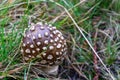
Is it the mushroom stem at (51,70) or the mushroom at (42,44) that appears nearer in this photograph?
the mushroom at (42,44)

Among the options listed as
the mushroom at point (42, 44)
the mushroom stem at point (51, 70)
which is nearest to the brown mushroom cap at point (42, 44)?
the mushroom at point (42, 44)

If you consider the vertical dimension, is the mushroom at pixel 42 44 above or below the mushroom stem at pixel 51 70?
above

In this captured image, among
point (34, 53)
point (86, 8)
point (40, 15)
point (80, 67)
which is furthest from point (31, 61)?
point (86, 8)

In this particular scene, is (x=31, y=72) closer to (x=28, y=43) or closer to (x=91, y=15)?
(x=28, y=43)

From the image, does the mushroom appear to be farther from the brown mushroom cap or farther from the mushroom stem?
the mushroom stem

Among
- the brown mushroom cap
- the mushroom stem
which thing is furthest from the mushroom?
the mushroom stem

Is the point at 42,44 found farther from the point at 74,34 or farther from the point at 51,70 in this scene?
the point at 74,34

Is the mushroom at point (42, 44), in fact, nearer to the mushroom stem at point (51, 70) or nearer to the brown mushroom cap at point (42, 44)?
the brown mushroom cap at point (42, 44)
